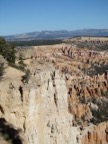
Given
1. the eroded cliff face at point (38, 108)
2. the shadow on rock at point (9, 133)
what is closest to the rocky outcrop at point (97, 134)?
the eroded cliff face at point (38, 108)

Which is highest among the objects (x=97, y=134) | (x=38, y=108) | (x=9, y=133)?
(x=38, y=108)

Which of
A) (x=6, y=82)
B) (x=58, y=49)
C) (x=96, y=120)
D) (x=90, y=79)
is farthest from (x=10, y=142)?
(x=58, y=49)

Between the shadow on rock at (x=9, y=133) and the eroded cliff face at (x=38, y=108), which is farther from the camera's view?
the eroded cliff face at (x=38, y=108)

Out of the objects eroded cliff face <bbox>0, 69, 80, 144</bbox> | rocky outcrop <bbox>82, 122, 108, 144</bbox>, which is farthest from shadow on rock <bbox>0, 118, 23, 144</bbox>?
rocky outcrop <bbox>82, 122, 108, 144</bbox>

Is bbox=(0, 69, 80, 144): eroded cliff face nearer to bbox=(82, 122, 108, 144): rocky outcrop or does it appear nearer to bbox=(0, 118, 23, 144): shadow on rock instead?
bbox=(0, 118, 23, 144): shadow on rock

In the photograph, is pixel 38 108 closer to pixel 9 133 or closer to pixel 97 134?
pixel 9 133

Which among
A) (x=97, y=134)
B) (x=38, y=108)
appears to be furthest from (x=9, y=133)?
(x=97, y=134)

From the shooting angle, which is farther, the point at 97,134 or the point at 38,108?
the point at 97,134

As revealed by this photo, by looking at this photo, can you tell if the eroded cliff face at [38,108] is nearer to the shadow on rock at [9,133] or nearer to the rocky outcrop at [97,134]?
the shadow on rock at [9,133]
